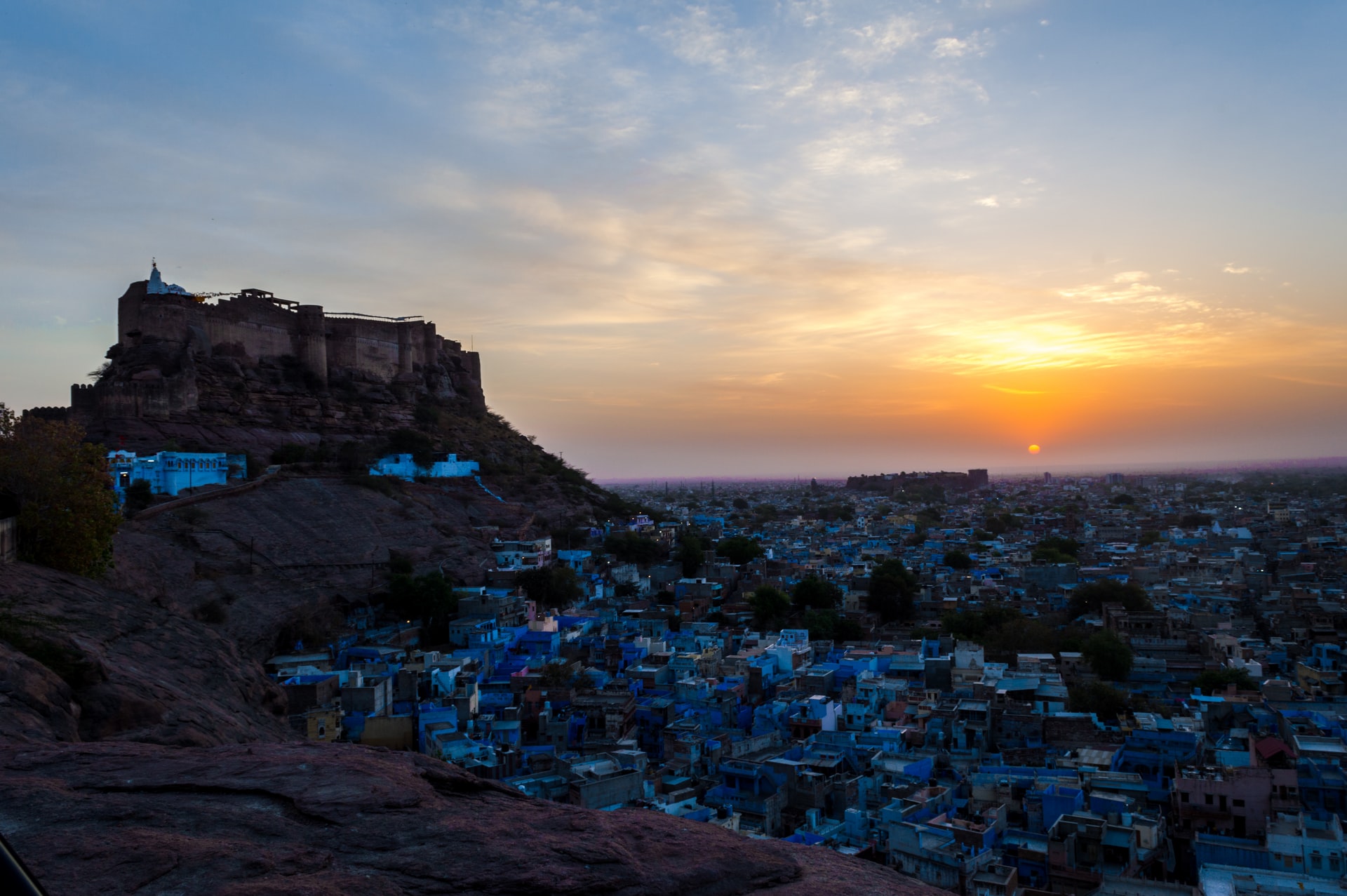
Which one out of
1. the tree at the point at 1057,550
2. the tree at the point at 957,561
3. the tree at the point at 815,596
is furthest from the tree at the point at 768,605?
the tree at the point at 1057,550

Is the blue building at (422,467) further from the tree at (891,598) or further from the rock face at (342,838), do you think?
the rock face at (342,838)

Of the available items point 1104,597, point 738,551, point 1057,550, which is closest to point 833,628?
point 1104,597

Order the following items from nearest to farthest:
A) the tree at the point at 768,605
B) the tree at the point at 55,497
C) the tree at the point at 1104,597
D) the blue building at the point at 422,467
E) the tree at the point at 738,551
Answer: the tree at the point at 55,497, the tree at the point at 1104,597, the tree at the point at 768,605, the blue building at the point at 422,467, the tree at the point at 738,551

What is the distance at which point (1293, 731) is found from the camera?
13391mm

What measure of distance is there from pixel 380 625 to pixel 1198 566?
26.4 m

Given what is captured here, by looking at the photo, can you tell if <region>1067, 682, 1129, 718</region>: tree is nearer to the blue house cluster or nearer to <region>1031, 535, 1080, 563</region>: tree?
the blue house cluster

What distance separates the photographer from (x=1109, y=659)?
18.4m

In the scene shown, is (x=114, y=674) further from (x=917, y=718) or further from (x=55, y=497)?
(x=917, y=718)

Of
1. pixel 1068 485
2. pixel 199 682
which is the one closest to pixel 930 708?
pixel 199 682

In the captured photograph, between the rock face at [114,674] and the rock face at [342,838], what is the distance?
1217mm

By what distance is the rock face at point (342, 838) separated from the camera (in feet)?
6.99

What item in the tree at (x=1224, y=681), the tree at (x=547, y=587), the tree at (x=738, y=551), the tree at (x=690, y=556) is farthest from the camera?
the tree at (x=738, y=551)

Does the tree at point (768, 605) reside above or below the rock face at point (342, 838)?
below

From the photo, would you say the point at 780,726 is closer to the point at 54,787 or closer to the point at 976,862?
the point at 976,862
